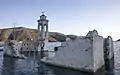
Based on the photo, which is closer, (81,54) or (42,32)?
(81,54)

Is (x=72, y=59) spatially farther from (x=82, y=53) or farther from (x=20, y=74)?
(x=20, y=74)

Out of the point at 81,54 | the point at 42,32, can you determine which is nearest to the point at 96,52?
the point at 81,54

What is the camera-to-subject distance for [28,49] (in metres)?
77.7

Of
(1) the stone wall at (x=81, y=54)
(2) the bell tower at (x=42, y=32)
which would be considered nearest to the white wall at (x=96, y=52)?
(1) the stone wall at (x=81, y=54)

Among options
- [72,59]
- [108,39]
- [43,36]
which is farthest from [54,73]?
[43,36]

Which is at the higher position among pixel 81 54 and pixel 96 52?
pixel 96 52

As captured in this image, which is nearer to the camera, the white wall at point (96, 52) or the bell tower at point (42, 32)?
the white wall at point (96, 52)

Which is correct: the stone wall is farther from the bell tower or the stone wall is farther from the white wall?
the bell tower

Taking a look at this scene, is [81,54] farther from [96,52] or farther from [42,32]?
[42,32]

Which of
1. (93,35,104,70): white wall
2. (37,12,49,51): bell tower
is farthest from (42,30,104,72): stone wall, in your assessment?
(37,12,49,51): bell tower

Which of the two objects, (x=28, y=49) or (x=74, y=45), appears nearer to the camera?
(x=74, y=45)

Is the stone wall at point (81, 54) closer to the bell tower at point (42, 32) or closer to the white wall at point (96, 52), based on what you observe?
the white wall at point (96, 52)

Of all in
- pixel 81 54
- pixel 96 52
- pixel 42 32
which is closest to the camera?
pixel 81 54

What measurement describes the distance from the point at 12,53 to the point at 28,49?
22.2 m
